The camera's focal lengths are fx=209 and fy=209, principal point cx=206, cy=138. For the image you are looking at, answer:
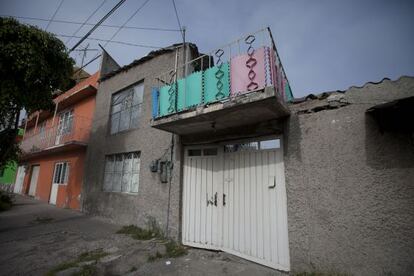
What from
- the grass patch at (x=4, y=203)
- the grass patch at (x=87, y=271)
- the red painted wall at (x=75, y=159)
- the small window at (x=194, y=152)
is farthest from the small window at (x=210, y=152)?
the grass patch at (x=4, y=203)

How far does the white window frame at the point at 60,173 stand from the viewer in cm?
1117

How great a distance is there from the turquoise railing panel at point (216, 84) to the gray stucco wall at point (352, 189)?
1485 mm

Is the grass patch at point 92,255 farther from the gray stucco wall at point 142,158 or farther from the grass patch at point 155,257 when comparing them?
the gray stucco wall at point 142,158

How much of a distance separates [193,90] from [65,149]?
1023 centimetres

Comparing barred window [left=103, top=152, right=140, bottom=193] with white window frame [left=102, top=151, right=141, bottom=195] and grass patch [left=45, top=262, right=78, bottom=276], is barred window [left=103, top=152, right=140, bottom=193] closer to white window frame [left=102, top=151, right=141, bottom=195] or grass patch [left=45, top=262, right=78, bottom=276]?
white window frame [left=102, top=151, right=141, bottom=195]

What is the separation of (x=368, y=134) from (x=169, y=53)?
19.6ft

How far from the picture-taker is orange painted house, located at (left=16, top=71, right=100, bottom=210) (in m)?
10.2

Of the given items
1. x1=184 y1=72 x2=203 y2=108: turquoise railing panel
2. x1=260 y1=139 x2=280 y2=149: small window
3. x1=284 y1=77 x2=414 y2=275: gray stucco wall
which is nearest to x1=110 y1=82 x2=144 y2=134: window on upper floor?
x1=184 y1=72 x2=203 y2=108: turquoise railing panel

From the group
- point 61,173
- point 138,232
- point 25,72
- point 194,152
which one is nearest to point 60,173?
point 61,173

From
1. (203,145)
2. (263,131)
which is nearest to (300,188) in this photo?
(263,131)

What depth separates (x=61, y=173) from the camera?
11703 mm

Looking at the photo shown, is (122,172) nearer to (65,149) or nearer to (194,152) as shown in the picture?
(194,152)

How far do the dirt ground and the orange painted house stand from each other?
3809 mm

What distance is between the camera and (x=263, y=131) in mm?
4387
